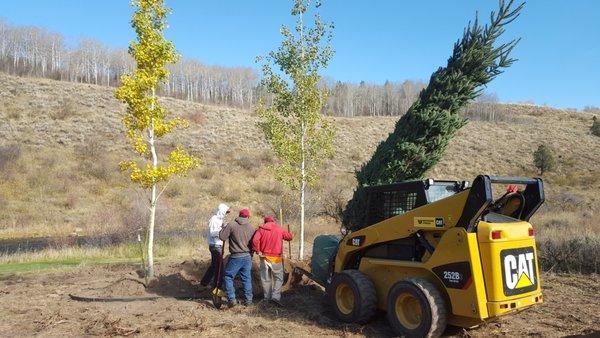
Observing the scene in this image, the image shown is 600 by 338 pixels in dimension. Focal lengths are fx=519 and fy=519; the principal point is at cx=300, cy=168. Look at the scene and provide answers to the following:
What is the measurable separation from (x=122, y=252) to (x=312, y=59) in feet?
34.6

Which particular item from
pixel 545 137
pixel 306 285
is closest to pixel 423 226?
pixel 306 285

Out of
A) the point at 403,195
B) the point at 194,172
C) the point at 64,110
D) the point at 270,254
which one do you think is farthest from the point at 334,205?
the point at 64,110

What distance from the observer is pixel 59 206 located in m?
35.1

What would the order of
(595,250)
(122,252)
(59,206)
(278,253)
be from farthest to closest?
(59,206), (122,252), (595,250), (278,253)

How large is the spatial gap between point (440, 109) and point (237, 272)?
5904 mm

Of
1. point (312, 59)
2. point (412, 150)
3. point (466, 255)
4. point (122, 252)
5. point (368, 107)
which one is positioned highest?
point (368, 107)

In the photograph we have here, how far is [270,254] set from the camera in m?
9.88

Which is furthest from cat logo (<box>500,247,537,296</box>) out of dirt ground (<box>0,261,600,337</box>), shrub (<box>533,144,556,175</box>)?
shrub (<box>533,144,556,175</box>)

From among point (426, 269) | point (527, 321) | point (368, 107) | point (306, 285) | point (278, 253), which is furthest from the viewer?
point (368, 107)

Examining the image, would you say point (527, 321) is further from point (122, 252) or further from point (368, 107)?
point (368, 107)

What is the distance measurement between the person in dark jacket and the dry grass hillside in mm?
9010

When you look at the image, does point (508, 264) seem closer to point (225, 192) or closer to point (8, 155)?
point (225, 192)

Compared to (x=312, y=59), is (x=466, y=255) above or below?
below

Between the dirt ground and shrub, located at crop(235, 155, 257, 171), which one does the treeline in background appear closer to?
shrub, located at crop(235, 155, 257, 171)
